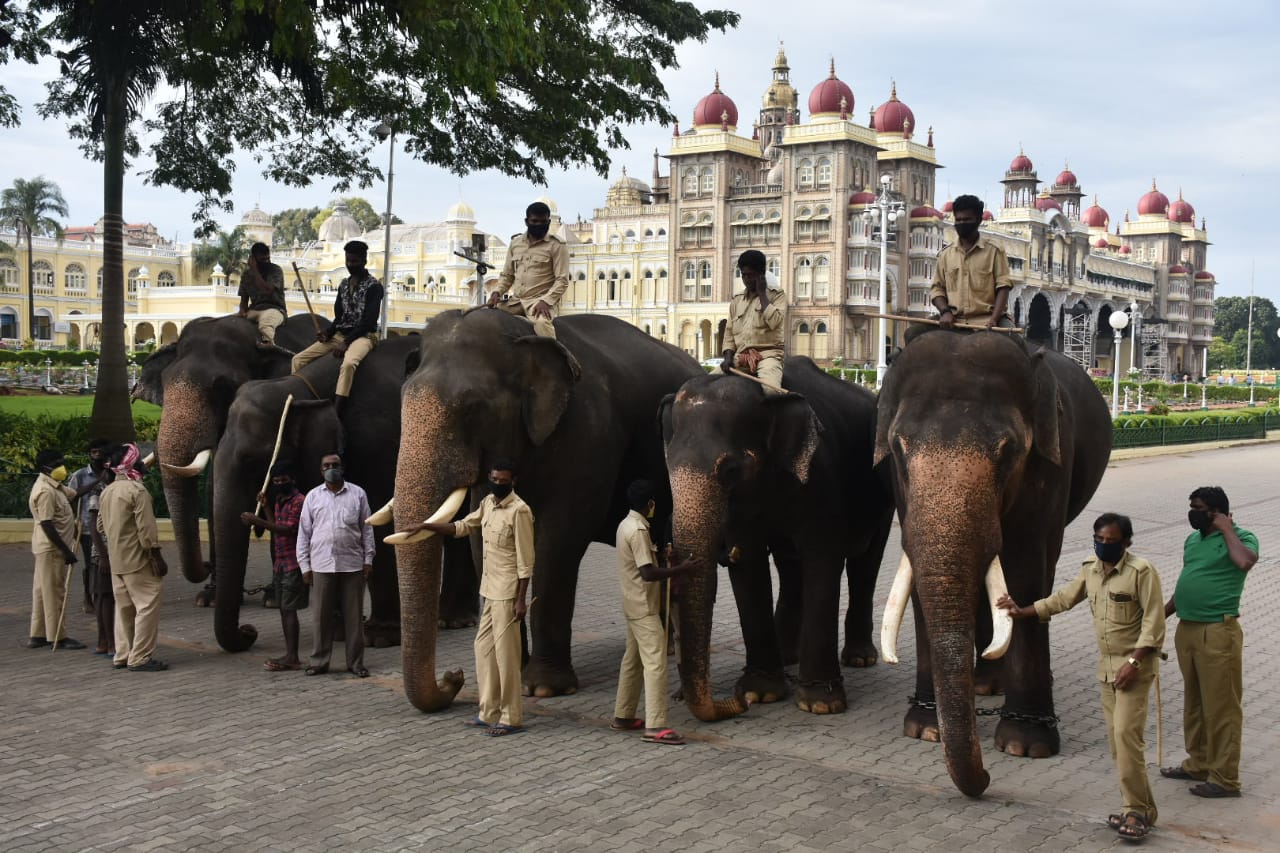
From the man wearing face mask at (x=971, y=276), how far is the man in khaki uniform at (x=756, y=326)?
3.21 ft

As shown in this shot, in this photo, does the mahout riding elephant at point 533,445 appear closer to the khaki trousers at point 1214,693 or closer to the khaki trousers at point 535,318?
the khaki trousers at point 535,318

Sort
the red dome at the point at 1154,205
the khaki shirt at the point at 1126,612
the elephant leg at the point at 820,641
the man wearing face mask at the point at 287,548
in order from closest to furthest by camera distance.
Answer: the khaki shirt at the point at 1126,612 < the elephant leg at the point at 820,641 < the man wearing face mask at the point at 287,548 < the red dome at the point at 1154,205

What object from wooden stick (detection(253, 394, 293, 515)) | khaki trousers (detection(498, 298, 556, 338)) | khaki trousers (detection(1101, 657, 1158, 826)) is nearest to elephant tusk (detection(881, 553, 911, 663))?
khaki trousers (detection(1101, 657, 1158, 826))

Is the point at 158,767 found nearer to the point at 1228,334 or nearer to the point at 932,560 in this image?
the point at 932,560

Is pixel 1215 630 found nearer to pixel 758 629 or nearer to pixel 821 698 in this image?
pixel 821 698

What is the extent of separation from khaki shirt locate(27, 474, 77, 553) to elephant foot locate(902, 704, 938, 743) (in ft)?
18.3

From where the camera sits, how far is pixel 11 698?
733cm

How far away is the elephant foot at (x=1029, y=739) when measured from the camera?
21.1ft

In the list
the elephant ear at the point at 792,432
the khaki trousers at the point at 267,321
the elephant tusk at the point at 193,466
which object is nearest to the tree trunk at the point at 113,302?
the khaki trousers at the point at 267,321

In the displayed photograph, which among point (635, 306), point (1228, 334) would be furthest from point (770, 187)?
point (1228, 334)

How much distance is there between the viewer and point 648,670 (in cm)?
665

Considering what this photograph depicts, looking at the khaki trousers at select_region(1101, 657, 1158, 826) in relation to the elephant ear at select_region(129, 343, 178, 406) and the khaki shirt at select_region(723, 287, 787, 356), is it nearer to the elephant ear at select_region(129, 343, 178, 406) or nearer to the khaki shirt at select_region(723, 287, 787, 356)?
the khaki shirt at select_region(723, 287, 787, 356)

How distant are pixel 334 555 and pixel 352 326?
2012 mm

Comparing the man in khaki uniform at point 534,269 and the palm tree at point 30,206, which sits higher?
the palm tree at point 30,206
